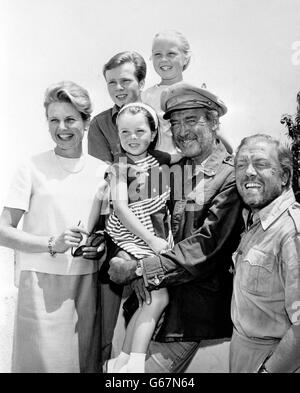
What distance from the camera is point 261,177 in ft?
8.66

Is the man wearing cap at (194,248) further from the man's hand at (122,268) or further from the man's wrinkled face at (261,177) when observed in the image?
the man's wrinkled face at (261,177)

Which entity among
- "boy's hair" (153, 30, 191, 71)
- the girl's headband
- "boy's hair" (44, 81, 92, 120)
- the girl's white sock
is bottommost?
the girl's white sock

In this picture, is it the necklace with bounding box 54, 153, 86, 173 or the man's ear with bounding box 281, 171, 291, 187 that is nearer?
the man's ear with bounding box 281, 171, 291, 187

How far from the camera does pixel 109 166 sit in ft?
10.2

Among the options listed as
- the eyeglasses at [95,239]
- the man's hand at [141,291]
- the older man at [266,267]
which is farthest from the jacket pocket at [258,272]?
the eyeglasses at [95,239]

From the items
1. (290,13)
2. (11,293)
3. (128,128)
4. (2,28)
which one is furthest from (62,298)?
(290,13)

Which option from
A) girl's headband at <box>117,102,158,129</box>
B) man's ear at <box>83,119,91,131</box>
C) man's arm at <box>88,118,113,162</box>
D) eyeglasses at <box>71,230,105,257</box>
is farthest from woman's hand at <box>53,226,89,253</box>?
girl's headband at <box>117,102,158,129</box>

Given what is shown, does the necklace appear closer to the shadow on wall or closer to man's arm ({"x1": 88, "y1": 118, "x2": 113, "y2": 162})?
man's arm ({"x1": 88, "y1": 118, "x2": 113, "y2": 162})

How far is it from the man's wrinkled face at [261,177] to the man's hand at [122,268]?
0.66 m

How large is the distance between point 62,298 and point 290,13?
6.77 feet

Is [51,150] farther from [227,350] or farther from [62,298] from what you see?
[227,350]

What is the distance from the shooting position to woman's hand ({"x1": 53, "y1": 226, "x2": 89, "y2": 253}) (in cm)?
292

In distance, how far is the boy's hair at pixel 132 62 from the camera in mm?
3137

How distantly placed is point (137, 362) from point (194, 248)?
639 millimetres
